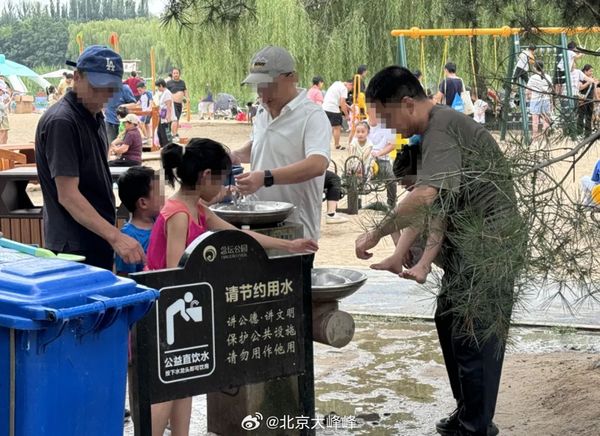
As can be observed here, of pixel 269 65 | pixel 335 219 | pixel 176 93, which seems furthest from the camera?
pixel 176 93

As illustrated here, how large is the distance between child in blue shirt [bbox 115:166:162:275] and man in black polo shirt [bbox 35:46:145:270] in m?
0.08

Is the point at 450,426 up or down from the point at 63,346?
down

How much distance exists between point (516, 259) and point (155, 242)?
1.73 meters

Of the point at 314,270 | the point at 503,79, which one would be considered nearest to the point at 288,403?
the point at 314,270

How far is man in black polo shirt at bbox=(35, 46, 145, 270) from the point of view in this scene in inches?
189

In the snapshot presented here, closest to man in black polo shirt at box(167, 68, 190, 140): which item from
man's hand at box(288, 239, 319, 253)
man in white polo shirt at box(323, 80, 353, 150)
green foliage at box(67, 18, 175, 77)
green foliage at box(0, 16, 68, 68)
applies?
man in white polo shirt at box(323, 80, 353, 150)

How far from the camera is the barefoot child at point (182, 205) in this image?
172 inches

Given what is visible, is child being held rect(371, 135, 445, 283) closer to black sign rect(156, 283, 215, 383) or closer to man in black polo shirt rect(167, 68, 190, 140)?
black sign rect(156, 283, 215, 383)

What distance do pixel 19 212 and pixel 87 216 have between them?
2803 millimetres

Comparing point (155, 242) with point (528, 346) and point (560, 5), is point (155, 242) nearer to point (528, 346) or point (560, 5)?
point (560, 5)

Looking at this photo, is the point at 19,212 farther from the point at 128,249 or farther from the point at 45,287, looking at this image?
the point at 45,287

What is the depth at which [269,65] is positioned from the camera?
5.42 meters

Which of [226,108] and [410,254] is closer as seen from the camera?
[410,254]

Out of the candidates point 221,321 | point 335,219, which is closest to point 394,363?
point 221,321
